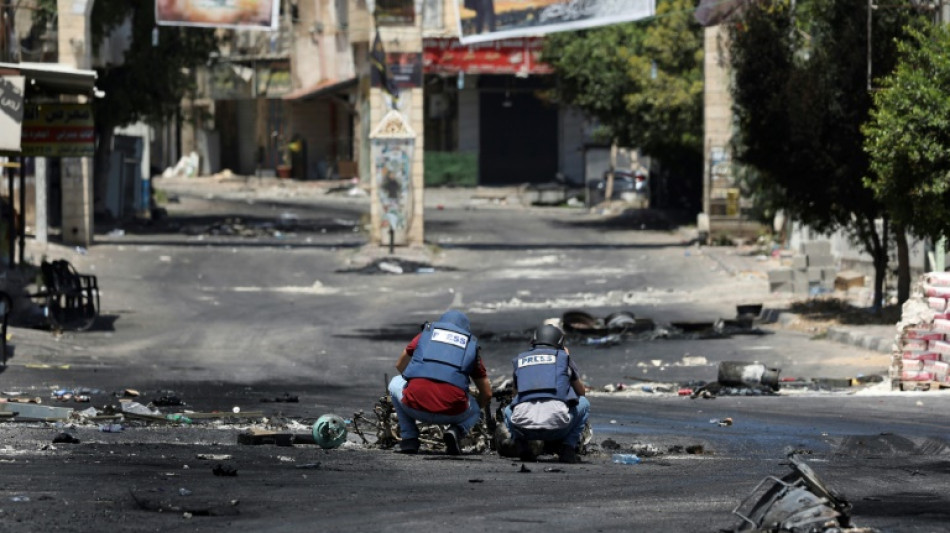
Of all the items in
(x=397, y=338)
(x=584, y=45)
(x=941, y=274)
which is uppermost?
(x=584, y=45)

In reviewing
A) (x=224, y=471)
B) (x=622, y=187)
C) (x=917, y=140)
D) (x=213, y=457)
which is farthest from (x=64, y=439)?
(x=622, y=187)

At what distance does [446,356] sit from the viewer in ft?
39.9

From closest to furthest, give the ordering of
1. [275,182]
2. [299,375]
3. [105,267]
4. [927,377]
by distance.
Result: [927,377] → [299,375] → [105,267] → [275,182]

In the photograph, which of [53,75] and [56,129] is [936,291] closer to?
[53,75]

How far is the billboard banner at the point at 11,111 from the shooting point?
20500 mm

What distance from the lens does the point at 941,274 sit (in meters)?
18.0

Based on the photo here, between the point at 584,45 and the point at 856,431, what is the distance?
35198 millimetres

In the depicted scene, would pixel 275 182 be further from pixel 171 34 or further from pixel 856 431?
pixel 856 431

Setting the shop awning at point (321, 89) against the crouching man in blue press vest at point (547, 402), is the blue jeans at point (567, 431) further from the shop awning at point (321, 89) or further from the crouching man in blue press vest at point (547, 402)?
the shop awning at point (321, 89)

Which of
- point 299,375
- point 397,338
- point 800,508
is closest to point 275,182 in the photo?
point 397,338

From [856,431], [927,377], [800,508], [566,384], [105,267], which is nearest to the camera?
[800,508]

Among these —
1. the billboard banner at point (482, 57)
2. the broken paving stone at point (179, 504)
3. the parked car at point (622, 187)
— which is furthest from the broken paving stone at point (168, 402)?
the billboard banner at point (482, 57)

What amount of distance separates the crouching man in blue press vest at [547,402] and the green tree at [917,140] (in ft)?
30.8

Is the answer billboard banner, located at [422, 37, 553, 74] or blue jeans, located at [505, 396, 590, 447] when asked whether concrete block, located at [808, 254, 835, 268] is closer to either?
blue jeans, located at [505, 396, 590, 447]
